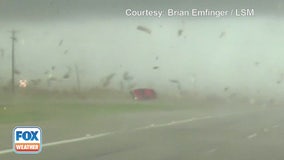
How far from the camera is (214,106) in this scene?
982cm

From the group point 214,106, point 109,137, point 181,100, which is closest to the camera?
point 181,100

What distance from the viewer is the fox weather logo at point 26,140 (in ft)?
26.1

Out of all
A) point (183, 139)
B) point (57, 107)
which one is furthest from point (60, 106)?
point (183, 139)

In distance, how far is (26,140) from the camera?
8.03m

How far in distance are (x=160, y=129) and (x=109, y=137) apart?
143cm

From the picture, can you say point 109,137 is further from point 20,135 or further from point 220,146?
point 20,135

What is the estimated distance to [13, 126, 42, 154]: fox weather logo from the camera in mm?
7941

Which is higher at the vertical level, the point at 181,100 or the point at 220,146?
the point at 181,100

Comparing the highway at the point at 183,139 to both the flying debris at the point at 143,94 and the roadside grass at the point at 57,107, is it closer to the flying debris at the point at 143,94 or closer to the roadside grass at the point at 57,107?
the roadside grass at the point at 57,107

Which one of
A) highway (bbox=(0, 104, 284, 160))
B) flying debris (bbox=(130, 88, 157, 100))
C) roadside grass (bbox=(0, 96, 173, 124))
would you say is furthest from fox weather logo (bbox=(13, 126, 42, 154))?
flying debris (bbox=(130, 88, 157, 100))

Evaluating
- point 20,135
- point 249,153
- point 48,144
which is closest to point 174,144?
point 249,153

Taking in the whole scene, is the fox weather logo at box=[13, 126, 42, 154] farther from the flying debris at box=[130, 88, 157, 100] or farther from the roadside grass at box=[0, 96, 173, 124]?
the flying debris at box=[130, 88, 157, 100]

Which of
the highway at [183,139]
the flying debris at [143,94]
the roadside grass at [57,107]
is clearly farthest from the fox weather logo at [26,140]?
the flying debris at [143,94]

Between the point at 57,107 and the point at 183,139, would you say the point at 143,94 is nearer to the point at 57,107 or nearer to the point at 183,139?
the point at 57,107
